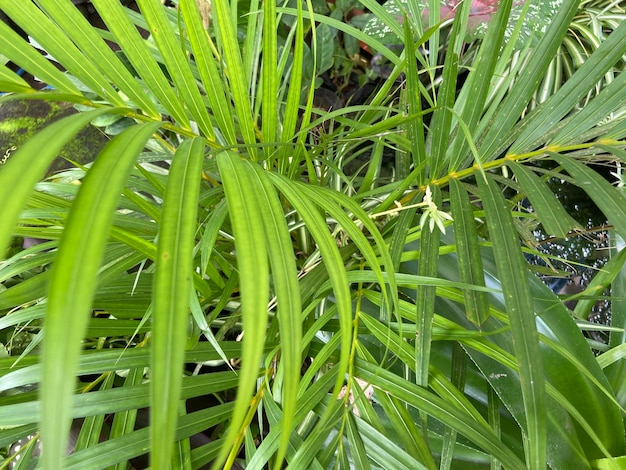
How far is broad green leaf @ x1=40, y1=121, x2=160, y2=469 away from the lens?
0.12 meters

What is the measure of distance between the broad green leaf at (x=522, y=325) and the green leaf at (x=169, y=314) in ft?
0.65

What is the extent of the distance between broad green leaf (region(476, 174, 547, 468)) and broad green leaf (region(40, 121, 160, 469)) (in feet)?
0.76

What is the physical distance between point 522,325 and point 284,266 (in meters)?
0.16

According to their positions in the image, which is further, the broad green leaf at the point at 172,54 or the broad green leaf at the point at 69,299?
the broad green leaf at the point at 172,54

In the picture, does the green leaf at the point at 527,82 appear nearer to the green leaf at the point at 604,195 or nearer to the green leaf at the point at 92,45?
the green leaf at the point at 604,195

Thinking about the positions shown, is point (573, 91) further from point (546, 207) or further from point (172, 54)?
point (172, 54)

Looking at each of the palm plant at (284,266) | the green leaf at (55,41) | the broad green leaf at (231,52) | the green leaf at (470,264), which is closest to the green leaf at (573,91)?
Answer: the palm plant at (284,266)

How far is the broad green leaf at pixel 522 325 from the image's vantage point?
9.4 inches

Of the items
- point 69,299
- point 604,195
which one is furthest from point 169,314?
point 604,195

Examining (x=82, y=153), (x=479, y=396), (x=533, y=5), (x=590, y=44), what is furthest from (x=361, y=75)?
(x=479, y=396)

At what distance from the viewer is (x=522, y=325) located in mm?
251

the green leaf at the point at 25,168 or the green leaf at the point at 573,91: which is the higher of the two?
the green leaf at the point at 573,91

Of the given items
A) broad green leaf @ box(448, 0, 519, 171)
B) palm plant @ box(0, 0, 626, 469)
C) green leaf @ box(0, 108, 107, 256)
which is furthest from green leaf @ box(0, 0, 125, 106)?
broad green leaf @ box(448, 0, 519, 171)

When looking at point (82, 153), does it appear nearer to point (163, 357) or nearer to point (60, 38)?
point (60, 38)
